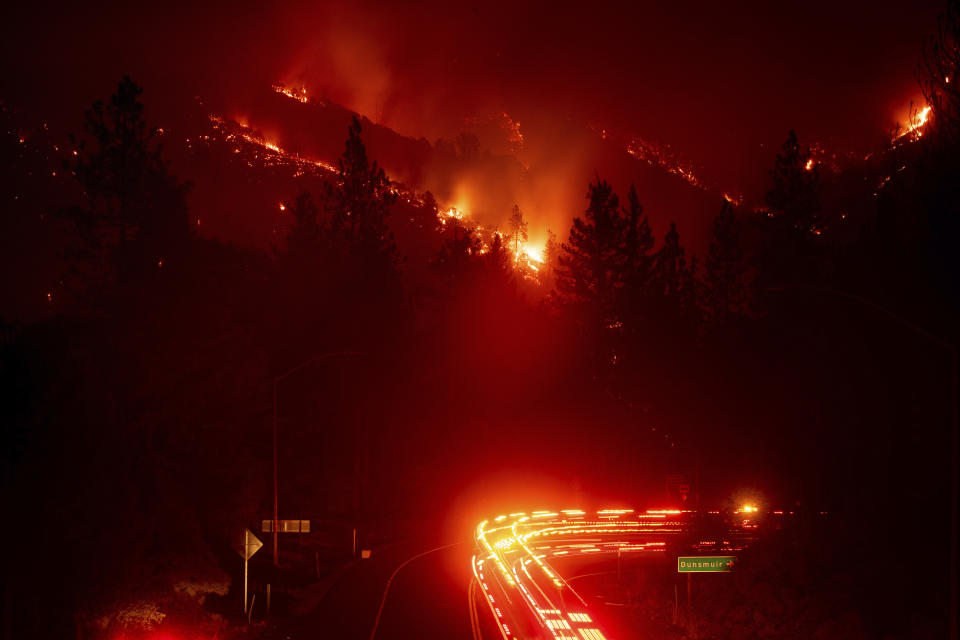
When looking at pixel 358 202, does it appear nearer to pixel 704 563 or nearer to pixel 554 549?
pixel 554 549

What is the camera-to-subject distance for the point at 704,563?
24.4 metres

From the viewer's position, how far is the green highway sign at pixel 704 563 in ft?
79.7

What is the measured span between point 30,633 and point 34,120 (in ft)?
553

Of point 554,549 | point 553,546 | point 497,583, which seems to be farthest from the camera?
point 553,546

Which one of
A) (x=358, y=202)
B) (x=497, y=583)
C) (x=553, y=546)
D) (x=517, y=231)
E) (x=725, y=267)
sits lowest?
(x=553, y=546)

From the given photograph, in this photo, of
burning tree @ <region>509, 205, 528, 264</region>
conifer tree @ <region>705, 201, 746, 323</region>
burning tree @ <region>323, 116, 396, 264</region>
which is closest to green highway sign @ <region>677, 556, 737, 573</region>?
burning tree @ <region>323, 116, 396, 264</region>

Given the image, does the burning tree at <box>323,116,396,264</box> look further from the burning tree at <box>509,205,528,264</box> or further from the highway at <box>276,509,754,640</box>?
the burning tree at <box>509,205,528,264</box>

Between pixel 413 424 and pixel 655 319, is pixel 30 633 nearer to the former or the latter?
pixel 413 424

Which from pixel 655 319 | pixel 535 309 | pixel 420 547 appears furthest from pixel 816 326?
pixel 535 309

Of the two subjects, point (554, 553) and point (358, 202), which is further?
point (358, 202)

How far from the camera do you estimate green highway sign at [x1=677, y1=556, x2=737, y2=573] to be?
957 inches

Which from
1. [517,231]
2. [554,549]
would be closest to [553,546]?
[554,549]

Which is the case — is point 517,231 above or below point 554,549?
above

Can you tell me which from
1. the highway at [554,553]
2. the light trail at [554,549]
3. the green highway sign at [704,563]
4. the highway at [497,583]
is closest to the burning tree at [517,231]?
the highway at [554,553]
